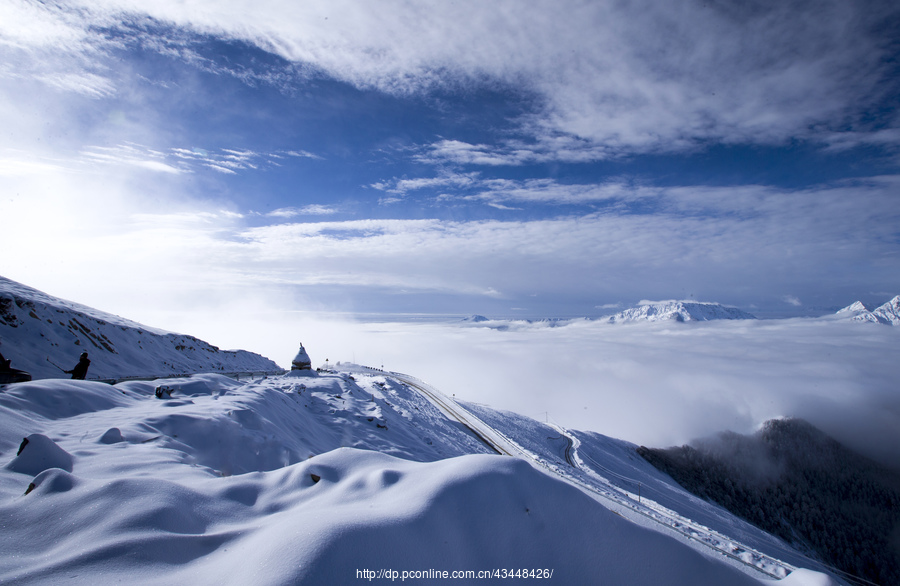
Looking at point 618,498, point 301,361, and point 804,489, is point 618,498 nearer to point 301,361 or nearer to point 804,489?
point 301,361

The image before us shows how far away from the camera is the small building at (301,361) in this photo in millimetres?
35062

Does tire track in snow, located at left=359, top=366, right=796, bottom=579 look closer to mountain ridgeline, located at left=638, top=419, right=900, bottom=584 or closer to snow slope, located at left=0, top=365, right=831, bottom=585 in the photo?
Answer: snow slope, located at left=0, top=365, right=831, bottom=585

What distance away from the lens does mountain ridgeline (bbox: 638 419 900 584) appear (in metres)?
56.6

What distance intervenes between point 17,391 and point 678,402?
5436 inches

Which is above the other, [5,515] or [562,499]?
[562,499]

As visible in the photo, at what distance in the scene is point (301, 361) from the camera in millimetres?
35156

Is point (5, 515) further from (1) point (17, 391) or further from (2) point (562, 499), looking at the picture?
(1) point (17, 391)

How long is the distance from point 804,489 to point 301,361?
281ft

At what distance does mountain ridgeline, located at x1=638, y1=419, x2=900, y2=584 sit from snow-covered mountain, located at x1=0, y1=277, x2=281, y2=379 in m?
64.6

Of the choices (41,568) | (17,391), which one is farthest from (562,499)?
(17,391)

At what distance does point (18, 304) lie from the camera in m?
27.5

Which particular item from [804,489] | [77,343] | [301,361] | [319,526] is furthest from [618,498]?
[804,489]

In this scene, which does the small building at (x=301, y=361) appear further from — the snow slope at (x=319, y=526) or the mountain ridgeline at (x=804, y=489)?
the mountain ridgeline at (x=804, y=489)

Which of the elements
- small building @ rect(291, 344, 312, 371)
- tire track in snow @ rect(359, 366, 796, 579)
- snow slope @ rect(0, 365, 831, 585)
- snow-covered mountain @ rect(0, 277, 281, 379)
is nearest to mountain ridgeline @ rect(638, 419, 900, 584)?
tire track in snow @ rect(359, 366, 796, 579)
